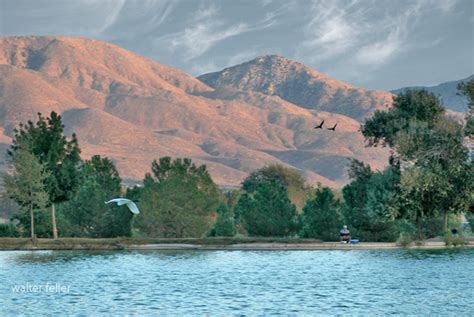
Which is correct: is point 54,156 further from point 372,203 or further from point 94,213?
point 372,203

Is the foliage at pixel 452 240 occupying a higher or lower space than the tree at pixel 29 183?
lower

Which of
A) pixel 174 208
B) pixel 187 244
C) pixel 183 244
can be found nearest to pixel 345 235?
pixel 187 244

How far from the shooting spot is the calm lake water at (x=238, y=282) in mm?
38688

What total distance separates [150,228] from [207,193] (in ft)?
22.5

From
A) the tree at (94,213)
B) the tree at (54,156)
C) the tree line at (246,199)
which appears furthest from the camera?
the tree at (94,213)

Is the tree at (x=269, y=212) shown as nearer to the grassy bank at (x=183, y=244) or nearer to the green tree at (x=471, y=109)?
the grassy bank at (x=183, y=244)

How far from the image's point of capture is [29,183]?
76.2 metres

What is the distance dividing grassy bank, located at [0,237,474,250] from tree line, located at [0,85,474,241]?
241cm

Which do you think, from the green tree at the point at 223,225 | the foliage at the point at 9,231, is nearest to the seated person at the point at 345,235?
the green tree at the point at 223,225

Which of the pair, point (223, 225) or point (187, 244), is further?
point (223, 225)

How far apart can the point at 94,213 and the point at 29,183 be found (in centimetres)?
655

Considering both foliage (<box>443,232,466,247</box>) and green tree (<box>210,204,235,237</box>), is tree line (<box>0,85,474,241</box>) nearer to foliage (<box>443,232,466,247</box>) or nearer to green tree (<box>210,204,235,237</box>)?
green tree (<box>210,204,235,237</box>)

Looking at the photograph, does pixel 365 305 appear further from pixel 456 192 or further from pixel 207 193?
pixel 207 193

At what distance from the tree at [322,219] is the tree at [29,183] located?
23.7 m
